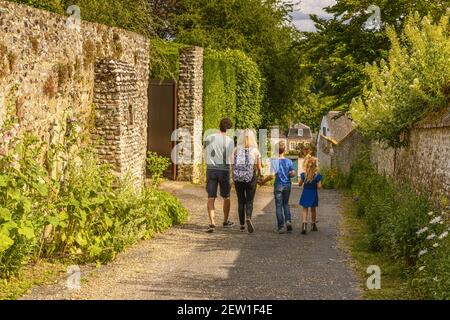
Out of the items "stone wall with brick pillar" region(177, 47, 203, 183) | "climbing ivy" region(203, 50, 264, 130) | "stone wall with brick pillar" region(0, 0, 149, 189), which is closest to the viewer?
"stone wall with brick pillar" region(0, 0, 149, 189)

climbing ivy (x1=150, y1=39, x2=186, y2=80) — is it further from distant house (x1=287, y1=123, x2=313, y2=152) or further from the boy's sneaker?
distant house (x1=287, y1=123, x2=313, y2=152)

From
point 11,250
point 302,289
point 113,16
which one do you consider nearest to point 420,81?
point 302,289

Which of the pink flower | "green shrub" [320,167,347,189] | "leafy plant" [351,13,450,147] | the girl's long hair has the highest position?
"leafy plant" [351,13,450,147]

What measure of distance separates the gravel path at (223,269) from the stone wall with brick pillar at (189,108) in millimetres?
7474

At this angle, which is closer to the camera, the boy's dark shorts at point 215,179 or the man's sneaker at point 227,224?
the boy's dark shorts at point 215,179

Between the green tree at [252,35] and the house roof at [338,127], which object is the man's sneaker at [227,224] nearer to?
the green tree at [252,35]

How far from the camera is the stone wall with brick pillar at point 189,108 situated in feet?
68.5

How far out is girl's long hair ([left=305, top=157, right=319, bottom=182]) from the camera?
12.7 metres

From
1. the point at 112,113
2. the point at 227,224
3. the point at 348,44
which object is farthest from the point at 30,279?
the point at 348,44

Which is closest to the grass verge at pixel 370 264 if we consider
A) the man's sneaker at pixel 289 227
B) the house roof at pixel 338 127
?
the man's sneaker at pixel 289 227

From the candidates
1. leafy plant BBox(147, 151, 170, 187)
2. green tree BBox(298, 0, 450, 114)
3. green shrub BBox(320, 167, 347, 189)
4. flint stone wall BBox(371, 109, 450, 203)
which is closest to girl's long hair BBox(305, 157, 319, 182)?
flint stone wall BBox(371, 109, 450, 203)

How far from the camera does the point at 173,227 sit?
1301 centimetres

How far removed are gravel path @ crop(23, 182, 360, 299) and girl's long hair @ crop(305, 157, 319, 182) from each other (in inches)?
36.7

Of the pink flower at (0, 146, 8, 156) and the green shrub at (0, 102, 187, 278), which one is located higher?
the pink flower at (0, 146, 8, 156)
